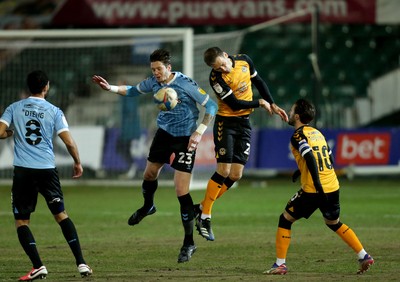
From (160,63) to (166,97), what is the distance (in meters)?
0.39

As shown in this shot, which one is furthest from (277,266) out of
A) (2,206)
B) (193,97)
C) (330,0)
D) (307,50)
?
(307,50)

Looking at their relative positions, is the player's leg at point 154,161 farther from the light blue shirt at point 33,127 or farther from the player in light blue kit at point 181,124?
the light blue shirt at point 33,127

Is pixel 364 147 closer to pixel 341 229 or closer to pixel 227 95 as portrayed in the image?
pixel 227 95

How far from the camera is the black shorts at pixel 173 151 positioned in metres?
10.7

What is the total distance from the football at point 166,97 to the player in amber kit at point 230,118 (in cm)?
98

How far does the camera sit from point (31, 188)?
358 inches

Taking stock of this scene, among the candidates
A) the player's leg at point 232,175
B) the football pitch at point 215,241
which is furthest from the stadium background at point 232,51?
the player's leg at point 232,175

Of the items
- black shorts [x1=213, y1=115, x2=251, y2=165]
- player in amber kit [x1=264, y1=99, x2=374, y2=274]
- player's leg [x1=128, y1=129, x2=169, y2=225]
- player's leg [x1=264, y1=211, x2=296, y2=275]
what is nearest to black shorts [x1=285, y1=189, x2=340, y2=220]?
player in amber kit [x1=264, y1=99, x2=374, y2=274]

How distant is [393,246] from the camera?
11.5 meters

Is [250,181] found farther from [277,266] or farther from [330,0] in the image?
[277,266]

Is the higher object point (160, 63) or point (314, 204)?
point (160, 63)

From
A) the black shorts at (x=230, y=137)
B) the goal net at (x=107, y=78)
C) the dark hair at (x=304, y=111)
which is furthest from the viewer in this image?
the goal net at (x=107, y=78)

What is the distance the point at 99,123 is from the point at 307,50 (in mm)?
8044

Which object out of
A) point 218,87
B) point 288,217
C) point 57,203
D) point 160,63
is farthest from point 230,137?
point 57,203
